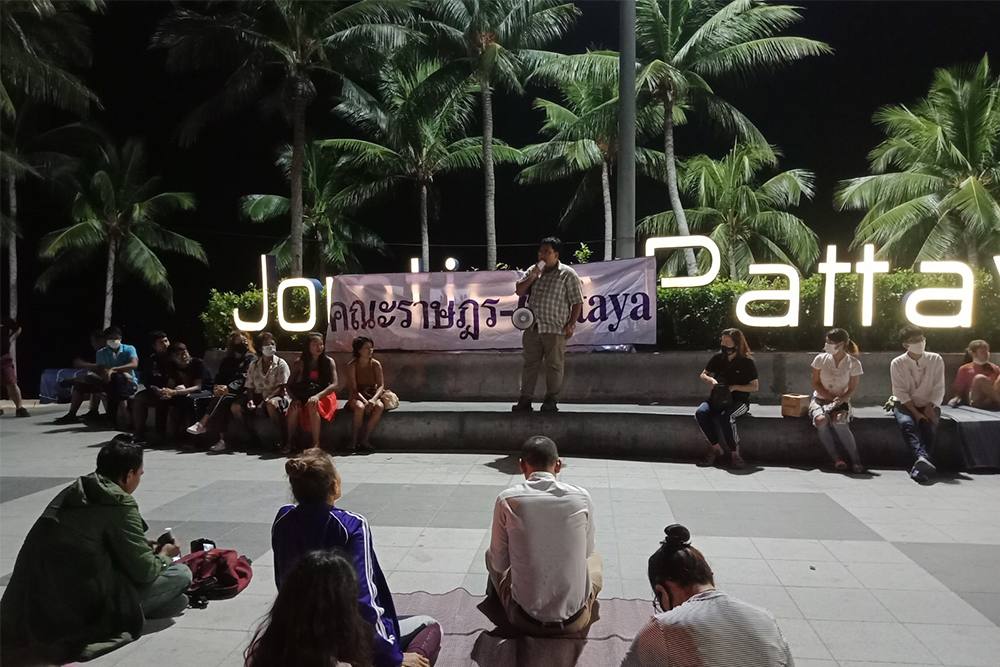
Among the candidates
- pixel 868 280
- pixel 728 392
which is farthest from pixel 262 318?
pixel 868 280

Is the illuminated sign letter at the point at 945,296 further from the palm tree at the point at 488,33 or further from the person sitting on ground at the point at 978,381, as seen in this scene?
the palm tree at the point at 488,33

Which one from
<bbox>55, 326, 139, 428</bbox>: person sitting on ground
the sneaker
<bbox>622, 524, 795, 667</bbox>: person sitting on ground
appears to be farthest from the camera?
<bbox>55, 326, 139, 428</bbox>: person sitting on ground

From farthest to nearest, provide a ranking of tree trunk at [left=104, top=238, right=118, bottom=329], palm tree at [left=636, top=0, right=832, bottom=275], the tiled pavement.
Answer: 1. tree trunk at [left=104, top=238, right=118, bottom=329]
2. palm tree at [left=636, top=0, right=832, bottom=275]
3. the tiled pavement

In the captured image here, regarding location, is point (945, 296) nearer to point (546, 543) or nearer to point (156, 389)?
point (546, 543)

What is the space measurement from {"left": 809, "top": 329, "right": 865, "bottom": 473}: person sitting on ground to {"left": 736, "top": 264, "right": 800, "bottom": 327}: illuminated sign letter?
2333mm

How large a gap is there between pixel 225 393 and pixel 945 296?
1011 centimetres

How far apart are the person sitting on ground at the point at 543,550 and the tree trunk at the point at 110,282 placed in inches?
1181

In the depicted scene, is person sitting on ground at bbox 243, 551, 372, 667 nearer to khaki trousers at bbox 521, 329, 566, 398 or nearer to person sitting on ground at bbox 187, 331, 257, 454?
khaki trousers at bbox 521, 329, 566, 398

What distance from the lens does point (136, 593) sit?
3.85 m

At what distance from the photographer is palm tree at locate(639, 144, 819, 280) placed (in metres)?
29.8

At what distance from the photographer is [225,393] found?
31.3ft

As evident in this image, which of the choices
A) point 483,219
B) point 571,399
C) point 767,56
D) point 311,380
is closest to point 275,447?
point 311,380

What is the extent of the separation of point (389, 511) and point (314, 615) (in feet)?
15.1

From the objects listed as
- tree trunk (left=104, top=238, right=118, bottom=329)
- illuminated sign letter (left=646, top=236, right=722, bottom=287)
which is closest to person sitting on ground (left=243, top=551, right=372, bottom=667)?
illuminated sign letter (left=646, top=236, right=722, bottom=287)
